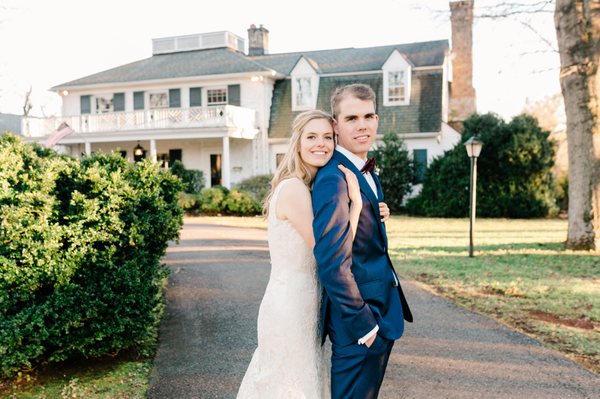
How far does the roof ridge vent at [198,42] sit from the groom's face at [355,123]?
92.5 ft

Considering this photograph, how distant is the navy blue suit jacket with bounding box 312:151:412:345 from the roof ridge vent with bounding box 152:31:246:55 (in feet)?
93.5

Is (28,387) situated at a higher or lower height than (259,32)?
lower

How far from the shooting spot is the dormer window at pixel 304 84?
1017 inches

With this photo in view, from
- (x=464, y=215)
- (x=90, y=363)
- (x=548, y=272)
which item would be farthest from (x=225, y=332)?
(x=464, y=215)

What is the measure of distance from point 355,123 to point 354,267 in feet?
2.51

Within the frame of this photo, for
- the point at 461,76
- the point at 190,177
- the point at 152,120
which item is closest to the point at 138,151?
the point at 152,120

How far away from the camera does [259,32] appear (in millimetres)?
31609

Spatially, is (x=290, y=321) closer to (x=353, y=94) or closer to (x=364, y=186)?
(x=364, y=186)

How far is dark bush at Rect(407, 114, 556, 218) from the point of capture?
2108 cm

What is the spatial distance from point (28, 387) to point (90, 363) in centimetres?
63

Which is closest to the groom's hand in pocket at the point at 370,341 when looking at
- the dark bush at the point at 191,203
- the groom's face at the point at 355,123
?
the groom's face at the point at 355,123

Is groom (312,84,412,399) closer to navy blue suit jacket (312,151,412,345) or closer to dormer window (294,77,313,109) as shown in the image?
navy blue suit jacket (312,151,412,345)

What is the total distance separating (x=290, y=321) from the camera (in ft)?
9.34

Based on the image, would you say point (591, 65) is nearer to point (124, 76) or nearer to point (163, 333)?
point (163, 333)
